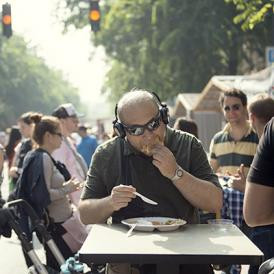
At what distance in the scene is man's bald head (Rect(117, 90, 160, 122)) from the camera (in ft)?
13.1

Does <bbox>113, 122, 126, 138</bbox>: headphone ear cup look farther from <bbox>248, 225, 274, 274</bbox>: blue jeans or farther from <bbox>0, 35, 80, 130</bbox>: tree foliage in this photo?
<bbox>0, 35, 80, 130</bbox>: tree foliage

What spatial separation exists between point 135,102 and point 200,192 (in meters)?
0.57

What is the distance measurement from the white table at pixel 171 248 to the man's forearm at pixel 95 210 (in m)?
0.18

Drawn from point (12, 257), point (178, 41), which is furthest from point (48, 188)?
point (178, 41)

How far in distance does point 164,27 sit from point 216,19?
2.29 metres

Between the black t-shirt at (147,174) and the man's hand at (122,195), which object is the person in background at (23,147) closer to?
the black t-shirt at (147,174)

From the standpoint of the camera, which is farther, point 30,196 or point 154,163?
point 30,196

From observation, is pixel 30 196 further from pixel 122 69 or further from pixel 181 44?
pixel 122 69

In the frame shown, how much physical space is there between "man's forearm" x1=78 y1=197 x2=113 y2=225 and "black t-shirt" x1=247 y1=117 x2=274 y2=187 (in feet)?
2.65

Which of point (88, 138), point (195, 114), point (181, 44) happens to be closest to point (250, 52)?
point (181, 44)

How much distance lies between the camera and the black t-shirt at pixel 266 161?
3584mm

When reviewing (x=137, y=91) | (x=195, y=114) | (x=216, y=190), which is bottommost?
(x=195, y=114)

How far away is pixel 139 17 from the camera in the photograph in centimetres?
2922

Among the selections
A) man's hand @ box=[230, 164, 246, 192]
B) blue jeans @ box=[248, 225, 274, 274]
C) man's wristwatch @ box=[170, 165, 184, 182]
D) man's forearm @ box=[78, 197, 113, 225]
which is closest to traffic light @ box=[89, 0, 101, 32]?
man's hand @ box=[230, 164, 246, 192]
